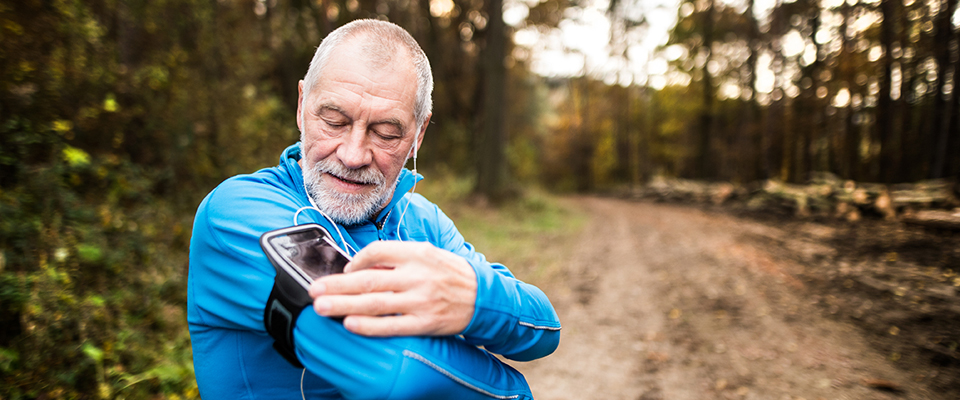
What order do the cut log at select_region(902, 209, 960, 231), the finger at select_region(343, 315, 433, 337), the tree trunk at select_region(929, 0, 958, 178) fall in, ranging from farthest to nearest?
the tree trunk at select_region(929, 0, 958, 178) → the cut log at select_region(902, 209, 960, 231) → the finger at select_region(343, 315, 433, 337)

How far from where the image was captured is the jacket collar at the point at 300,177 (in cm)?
147

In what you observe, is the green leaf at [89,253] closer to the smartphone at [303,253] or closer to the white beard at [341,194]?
the white beard at [341,194]

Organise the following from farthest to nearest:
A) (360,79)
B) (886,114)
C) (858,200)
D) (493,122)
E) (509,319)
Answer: (493,122)
(886,114)
(858,200)
(360,79)
(509,319)

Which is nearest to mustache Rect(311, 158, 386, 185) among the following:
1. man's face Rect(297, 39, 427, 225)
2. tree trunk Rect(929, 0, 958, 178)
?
man's face Rect(297, 39, 427, 225)

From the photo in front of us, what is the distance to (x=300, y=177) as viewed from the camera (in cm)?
147

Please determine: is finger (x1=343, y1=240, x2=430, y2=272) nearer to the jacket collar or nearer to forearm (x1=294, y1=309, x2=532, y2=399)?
forearm (x1=294, y1=309, x2=532, y2=399)

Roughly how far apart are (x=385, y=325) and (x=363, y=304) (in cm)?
7

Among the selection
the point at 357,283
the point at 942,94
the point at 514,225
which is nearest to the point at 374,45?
the point at 357,283

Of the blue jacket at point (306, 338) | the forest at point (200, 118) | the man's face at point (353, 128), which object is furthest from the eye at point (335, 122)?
the forest at point (200, 118)

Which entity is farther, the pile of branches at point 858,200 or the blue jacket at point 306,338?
the pile of branches at point 858,200

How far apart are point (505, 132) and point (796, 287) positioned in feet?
27.9

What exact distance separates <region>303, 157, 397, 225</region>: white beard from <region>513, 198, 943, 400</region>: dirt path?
255 centimetres

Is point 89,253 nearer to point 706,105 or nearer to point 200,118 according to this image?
point 200,118

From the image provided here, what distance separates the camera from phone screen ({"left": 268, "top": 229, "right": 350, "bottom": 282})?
1.05 metres
